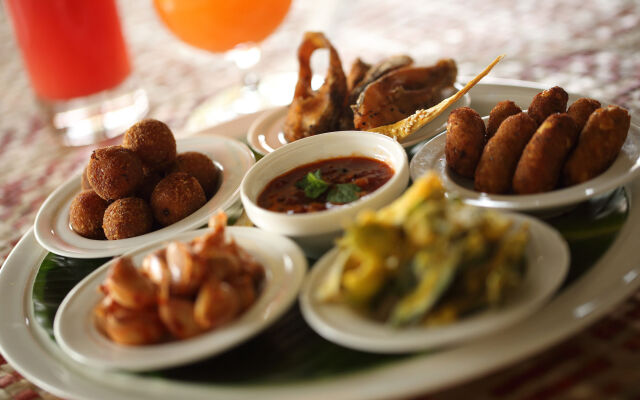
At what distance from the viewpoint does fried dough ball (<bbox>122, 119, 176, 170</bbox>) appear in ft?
7.61

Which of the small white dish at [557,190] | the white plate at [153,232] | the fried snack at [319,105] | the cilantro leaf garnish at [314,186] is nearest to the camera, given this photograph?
the small white dish at [557,190]

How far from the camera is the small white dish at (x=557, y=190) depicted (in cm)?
168

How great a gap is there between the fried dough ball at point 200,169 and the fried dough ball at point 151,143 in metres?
0.05

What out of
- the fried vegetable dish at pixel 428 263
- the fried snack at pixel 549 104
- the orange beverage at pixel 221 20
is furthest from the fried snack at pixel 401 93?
the orange beverage at pixel 221 20

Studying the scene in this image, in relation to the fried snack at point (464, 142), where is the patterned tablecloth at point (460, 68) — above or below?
below

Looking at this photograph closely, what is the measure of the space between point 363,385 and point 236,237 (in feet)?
2.17

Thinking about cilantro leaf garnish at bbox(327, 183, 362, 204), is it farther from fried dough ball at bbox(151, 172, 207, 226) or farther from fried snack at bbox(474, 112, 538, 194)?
fried dough ball at bbox(151, 172, 207, 226)

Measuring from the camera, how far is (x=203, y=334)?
58.7 inches

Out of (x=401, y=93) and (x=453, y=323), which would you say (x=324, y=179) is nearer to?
(x=401, y=93)

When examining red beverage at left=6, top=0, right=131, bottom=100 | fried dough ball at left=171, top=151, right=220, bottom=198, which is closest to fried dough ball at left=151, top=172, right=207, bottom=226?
fried dough ball at left=171, top=151, right=220, bottom=198

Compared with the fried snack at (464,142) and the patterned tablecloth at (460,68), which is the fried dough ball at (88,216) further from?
the fried snack at (464,142)

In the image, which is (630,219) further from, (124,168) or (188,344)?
(124,168)

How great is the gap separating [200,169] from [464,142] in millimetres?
1023

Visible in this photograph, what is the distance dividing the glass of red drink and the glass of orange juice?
0.40 m
